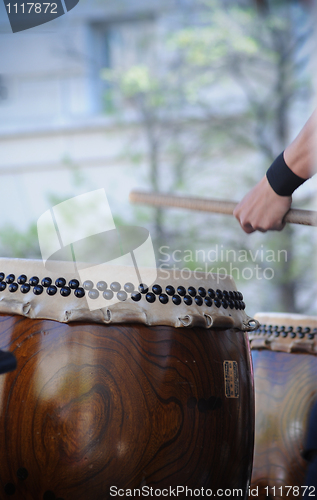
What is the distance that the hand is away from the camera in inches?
42.1

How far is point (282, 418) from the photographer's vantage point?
45.6 inches

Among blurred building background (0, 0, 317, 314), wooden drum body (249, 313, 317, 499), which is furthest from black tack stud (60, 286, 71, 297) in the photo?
blurred building background (0, 0, 317, 314)

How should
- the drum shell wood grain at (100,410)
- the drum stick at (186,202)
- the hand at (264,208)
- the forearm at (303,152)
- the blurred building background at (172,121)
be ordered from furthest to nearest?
the blurred building background at (172,121), the drum stick at (186,202), the hand at (264,208), the forearm at (303,152), the drum shell wood grain at (100,410)

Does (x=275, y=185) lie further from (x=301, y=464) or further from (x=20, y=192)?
(x=20, y=192)

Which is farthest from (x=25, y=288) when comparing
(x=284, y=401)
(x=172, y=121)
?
(x=172, y=121)

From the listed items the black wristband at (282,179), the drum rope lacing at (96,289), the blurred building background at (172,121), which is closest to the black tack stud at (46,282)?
the drum rope lacing at (96,289)

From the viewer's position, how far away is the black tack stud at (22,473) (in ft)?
2.32

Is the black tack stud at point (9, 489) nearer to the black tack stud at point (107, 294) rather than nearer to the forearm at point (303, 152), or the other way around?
the black tack stud at point (107, 294)

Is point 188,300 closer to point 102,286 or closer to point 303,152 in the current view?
point 102,286

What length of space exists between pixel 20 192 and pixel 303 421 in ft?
12.5

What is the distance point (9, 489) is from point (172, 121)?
4.24 meters

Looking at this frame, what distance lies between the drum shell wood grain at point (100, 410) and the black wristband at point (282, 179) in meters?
0.43

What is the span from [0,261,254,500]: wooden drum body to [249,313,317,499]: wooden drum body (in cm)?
43

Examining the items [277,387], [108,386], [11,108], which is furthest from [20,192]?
[108,386]
